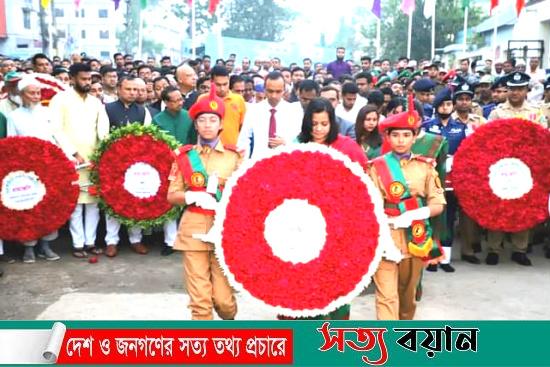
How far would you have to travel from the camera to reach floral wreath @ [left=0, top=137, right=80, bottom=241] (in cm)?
628

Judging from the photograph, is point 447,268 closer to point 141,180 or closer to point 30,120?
point 141,180

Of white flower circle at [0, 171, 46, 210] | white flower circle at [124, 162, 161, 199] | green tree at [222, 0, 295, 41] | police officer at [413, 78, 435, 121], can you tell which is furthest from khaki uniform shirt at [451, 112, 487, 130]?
green tree at [222, 0, 295, 41]

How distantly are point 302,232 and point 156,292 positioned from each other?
2.65m

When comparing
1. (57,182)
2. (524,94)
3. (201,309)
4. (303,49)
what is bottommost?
(201,309)

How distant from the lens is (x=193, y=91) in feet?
26.3

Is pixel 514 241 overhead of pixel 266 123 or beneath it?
beneath

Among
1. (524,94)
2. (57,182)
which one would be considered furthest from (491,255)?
(57,182)

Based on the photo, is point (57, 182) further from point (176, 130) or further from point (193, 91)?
point (193, 91)

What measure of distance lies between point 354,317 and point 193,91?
13.3ft

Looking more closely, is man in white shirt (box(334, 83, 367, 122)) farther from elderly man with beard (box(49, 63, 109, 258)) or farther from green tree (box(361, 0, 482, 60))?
green tree (box(361, 0, 482, 60))

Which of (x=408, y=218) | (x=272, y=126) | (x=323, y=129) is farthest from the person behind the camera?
(x=272, y=126)

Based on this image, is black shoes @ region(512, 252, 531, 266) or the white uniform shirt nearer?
the white uniform shirt

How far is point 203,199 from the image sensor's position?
401cm

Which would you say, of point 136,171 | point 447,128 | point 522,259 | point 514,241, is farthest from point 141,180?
point 522,259
